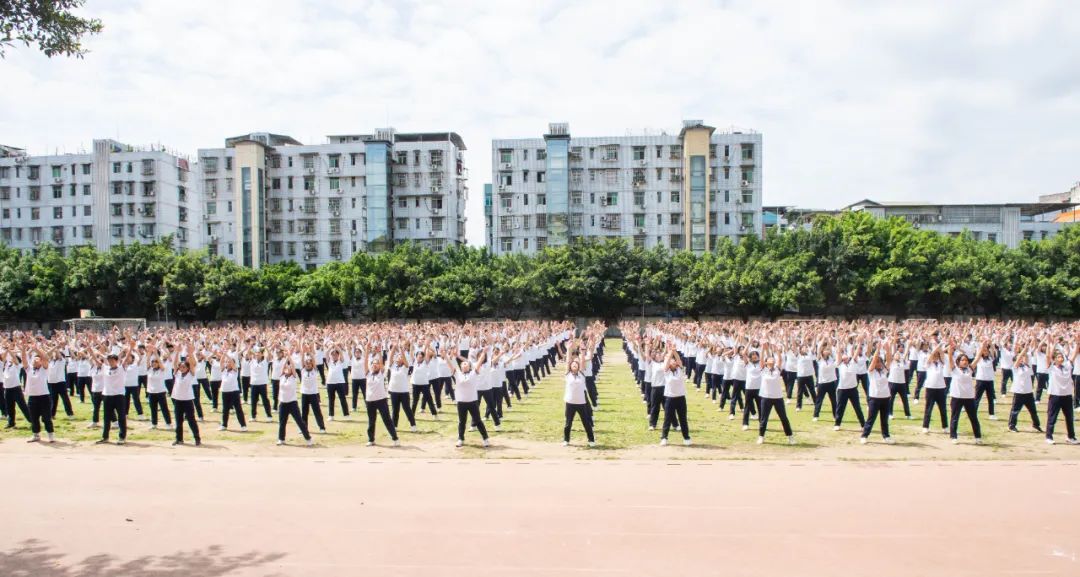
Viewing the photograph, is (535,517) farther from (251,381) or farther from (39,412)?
(39,412)

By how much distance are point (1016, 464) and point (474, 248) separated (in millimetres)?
42017

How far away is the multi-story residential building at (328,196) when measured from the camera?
199 feet

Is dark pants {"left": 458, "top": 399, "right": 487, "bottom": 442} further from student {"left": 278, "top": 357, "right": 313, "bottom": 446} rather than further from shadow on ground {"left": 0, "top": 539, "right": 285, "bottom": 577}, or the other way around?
shadow on ground {"left": 0, "top": 539, "right": 285, "bottom": 577}

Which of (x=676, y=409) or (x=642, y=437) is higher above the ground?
(x=676, y=409)

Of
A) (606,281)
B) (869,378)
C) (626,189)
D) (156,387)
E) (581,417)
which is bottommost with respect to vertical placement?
(581,417)

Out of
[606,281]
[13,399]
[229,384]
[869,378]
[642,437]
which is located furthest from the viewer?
[606,281]

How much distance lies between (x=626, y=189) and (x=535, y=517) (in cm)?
5188

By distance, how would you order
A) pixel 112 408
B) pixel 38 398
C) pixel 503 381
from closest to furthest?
1. pixel 112 408
2. pixel 38 398
3. pixel 503 381

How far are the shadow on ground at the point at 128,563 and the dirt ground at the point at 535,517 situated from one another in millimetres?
25

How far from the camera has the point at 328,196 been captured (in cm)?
6159

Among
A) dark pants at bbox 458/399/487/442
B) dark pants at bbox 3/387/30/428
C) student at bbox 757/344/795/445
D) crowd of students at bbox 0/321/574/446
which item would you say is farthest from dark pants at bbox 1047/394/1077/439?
dark pants at bbox 3/387/30/428

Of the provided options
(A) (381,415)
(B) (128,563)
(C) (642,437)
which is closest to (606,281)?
(C) (642,437)

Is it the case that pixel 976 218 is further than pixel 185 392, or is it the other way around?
pixel 976 218

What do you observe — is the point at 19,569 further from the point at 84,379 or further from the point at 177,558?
the point at 84,379
